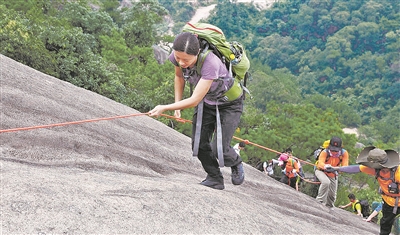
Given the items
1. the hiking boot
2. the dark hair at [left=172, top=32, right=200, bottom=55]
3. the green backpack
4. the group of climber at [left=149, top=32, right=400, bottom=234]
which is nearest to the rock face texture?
the hiking boot

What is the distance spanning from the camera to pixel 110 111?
9422 millimetres

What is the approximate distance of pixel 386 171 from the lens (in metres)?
6.81

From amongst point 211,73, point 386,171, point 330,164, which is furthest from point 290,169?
point 211,73

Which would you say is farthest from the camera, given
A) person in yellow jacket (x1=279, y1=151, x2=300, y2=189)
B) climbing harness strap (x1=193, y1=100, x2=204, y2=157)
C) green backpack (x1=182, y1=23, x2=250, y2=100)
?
person in yellow jacket (x1=279, y1=151, x2=300, y2=189)

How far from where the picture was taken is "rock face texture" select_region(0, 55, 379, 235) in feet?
14.2

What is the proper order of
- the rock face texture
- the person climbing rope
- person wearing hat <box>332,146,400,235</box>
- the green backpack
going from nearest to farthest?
1. the rock face texture
2. the person climbing rope
3. the green backpack
4. person wearing hat <box>332,146,400,235</box>

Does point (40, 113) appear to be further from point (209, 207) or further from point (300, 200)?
point (300, 200)

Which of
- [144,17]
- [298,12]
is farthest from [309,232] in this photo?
[298,12]

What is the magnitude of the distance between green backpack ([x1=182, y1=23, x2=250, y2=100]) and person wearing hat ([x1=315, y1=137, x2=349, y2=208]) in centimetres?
338

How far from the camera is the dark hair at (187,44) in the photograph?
493cm

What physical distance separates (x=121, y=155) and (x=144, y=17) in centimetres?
4314

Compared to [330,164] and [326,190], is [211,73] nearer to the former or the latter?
[330,164]

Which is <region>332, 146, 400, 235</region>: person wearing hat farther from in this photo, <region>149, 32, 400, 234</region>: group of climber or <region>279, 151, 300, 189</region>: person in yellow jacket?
<region>279, 151, 300, 189</region>: person in yellow jacket

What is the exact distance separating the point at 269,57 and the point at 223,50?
113 m
